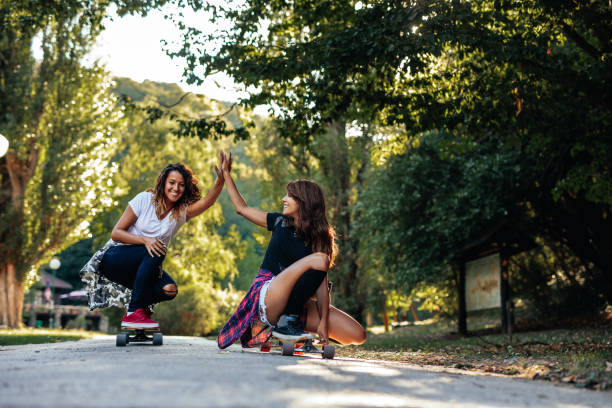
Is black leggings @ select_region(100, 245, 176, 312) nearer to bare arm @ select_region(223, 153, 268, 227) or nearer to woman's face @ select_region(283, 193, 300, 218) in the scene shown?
bare arm @ select_region(223, 153, 268, 227)

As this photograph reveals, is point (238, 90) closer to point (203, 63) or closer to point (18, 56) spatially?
point (203, 63)

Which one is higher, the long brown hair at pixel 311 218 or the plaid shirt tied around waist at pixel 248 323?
the long brown hair at pixel 311 218

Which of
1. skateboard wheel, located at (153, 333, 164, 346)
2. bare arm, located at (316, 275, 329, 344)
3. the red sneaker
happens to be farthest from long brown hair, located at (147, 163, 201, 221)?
bare arm, located at (316, 275, 329, 344)

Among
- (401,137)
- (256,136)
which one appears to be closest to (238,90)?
(401,137)

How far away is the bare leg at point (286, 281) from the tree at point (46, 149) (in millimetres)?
16459

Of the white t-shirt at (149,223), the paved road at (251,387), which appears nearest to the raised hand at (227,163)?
the white t-shirt at (149,223)

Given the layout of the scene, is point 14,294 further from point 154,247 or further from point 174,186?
point 154,247

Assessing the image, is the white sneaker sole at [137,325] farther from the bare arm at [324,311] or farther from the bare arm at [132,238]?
the bare arm at [324,311]

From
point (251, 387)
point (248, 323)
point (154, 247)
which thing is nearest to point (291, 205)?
point (248, 323)

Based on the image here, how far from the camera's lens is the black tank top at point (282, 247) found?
20.4 ft

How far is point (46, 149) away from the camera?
20.8 meters

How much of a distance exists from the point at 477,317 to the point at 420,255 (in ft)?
39.5

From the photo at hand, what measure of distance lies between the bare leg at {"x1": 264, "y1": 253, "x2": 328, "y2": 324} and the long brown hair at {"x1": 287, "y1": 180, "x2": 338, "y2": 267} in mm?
446

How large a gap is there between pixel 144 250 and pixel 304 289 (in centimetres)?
187
